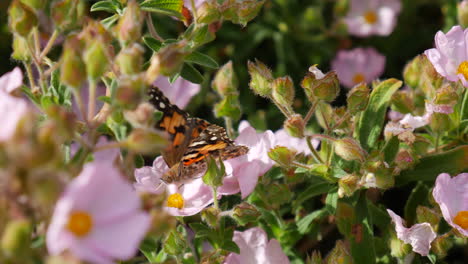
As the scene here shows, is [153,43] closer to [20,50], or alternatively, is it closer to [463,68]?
[20,50]

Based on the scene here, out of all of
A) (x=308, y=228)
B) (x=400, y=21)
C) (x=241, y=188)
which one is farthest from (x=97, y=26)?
(x=400, y=21)

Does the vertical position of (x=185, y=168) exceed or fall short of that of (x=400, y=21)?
it exceeds it

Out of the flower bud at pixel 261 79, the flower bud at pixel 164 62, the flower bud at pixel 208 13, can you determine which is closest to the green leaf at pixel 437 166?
the flower bud at pixel 261 79

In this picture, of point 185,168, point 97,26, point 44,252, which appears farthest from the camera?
point 185,168

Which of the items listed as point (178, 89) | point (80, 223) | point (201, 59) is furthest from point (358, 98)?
point (80, 223)

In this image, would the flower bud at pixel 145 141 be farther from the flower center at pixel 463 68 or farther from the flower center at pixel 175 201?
the flower center at pixel 463 68

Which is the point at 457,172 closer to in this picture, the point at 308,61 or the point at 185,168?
the point at 185,168

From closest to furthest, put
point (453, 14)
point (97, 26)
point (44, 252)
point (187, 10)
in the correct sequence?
point (44, 252)
point (97, 26)
point (187, 10)
point (453, 14)

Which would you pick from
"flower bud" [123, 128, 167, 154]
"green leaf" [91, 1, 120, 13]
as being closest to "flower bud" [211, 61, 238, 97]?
"green leaf" [91, 1, 120, 13]
